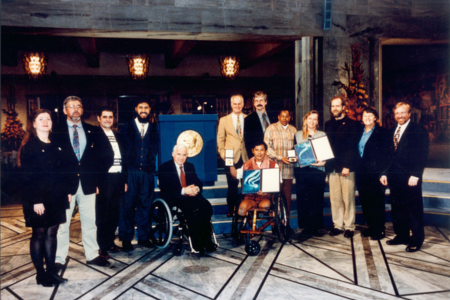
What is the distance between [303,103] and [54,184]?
4036 mm

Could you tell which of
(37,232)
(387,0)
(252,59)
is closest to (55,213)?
(37,232)

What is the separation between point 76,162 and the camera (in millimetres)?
3238

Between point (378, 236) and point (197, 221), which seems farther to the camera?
point (378, 236)

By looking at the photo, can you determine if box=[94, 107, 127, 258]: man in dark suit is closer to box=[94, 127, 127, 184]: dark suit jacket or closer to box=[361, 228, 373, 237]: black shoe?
box=[94, 127, 127, 184]: dark suit jacket

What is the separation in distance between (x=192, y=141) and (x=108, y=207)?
1.39m

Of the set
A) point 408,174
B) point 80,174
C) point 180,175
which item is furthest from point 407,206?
point 80,174

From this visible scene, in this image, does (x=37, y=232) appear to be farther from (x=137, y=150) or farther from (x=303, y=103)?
(x=303, y=103)

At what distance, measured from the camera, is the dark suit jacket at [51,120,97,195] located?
3.14m

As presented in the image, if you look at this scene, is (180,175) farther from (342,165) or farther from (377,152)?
(377,152)

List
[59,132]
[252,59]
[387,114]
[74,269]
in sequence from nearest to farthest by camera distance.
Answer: [59,132] → [74,269] → [252,59] → [387,114]

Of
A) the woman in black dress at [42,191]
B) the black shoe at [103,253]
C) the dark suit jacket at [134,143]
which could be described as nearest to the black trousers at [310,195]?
the dark suit jacket at [134,143]

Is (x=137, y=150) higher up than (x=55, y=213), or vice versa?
(x=137, y=150)

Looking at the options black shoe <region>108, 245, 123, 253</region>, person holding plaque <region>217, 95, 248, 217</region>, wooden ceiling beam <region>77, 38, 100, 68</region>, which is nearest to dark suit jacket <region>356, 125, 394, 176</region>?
person holding plaque <region>217, 95, 248, 217</region>

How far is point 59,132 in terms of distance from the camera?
3.20 m
